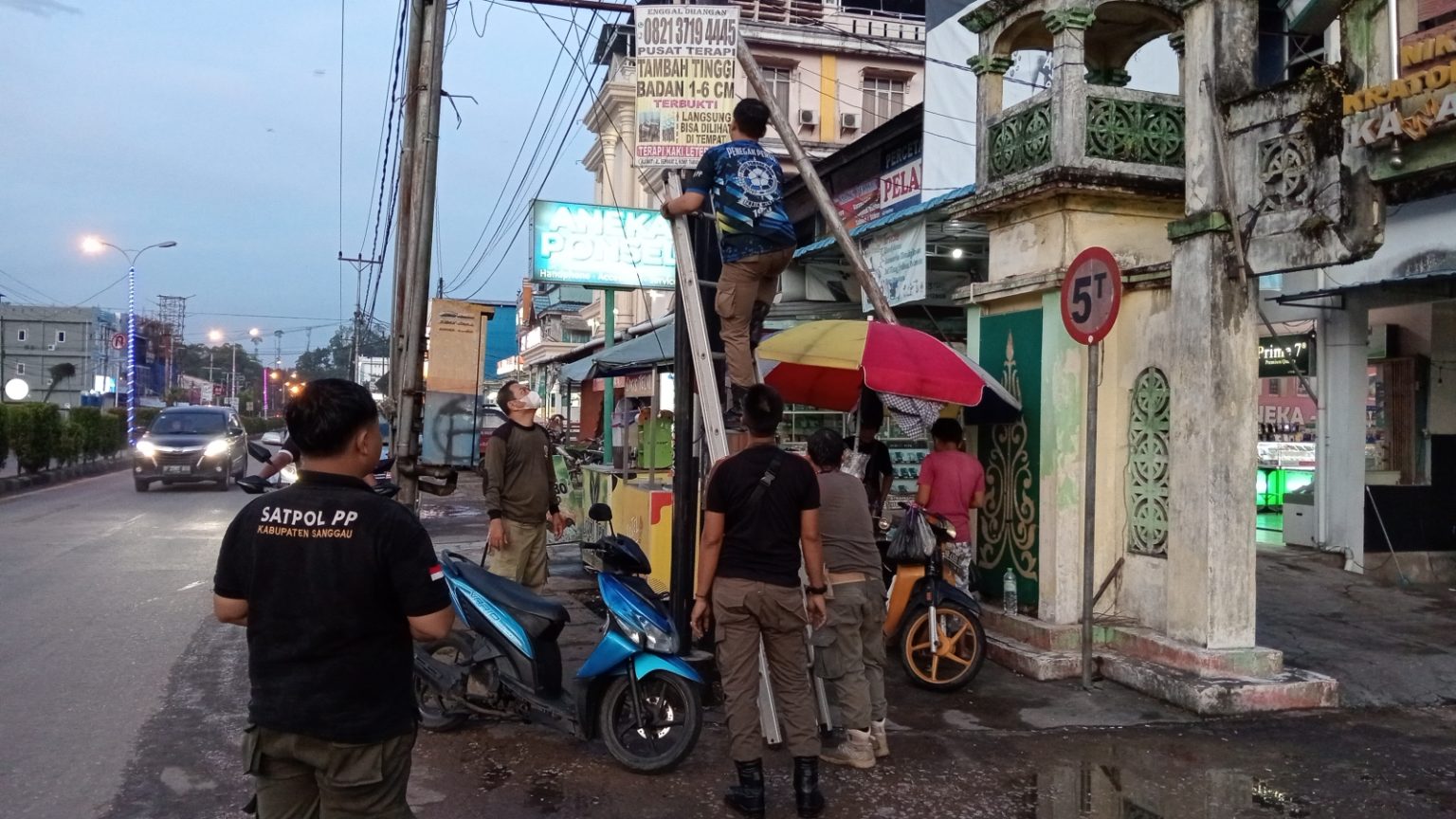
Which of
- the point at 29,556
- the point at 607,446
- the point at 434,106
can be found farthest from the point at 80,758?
the point at 607,446

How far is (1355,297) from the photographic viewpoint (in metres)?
11.3

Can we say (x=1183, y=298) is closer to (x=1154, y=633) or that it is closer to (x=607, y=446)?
(x=1154, y=633)

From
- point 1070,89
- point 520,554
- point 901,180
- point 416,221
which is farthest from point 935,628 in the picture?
point 901,180

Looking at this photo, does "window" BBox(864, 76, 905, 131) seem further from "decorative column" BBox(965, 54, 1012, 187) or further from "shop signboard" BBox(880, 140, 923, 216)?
"decorative column" BBox(965, 54, 1012, 187)

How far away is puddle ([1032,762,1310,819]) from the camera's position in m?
4.93

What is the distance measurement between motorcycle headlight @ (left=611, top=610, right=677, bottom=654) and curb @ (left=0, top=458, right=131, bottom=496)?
19.7 m

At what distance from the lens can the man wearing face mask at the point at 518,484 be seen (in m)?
7.14

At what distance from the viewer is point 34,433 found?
2250cm

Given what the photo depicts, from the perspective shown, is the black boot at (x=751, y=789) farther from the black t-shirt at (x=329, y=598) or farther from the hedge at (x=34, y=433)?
the hedge at (x=34, y=433)

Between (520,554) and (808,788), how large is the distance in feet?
10.5

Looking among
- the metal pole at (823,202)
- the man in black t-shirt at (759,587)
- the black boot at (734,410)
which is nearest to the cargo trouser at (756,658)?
the man in black t-shirt at (759,587)

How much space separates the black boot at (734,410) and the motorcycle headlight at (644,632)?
1.24m

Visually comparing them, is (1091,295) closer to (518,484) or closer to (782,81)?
(518,484)

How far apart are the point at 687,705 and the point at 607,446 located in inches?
423
